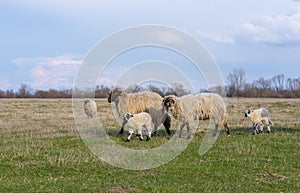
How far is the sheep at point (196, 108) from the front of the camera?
18.1 m

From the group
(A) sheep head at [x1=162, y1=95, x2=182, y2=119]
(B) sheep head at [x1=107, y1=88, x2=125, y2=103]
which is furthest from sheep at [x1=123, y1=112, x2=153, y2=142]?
(B) sheep head at [x1=107, y1=88, x2=125, y2=103]

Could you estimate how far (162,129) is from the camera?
69.8 feet

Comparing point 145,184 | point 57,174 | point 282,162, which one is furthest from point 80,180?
point 282,162

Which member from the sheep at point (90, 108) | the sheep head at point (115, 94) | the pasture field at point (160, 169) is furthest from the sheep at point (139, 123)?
the sheep at point (90, 108)

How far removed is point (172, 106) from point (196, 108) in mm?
1314

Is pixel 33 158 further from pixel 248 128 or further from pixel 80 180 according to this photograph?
pixel 248 128

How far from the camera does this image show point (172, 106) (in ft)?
59.4

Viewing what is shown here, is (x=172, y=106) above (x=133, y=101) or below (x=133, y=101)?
below

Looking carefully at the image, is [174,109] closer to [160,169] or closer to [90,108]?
[160,169]

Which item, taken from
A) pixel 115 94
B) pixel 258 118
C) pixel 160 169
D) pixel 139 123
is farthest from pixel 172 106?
pixel 160 169

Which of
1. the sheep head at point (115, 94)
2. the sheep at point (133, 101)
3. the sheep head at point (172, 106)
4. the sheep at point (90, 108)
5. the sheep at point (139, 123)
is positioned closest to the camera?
the sheep at point (139, 123)

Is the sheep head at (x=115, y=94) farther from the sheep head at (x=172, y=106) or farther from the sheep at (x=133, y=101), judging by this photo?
the sheep head at (x=172, y=106)

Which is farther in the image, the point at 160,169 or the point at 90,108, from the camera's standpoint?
the point at 90,108

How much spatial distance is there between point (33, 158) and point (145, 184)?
483cm
